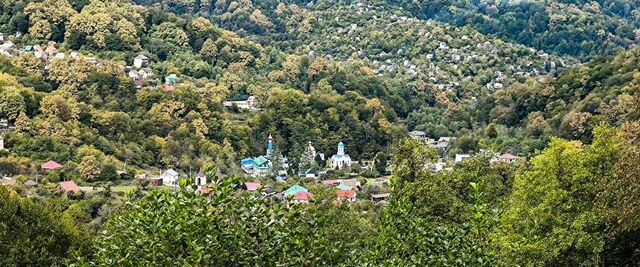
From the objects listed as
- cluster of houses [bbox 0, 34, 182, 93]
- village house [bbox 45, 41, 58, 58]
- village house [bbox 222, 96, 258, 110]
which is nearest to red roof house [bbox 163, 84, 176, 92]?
cluster of houses [bbox 0, 34, 182, 93]

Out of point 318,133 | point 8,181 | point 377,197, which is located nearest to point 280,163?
point 318,133

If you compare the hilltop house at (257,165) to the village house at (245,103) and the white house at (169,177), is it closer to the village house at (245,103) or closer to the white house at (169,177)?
the white house at (169,177)

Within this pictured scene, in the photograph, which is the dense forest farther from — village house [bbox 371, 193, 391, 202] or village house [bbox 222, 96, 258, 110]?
village house [bbox 371, 193, 391, 202]

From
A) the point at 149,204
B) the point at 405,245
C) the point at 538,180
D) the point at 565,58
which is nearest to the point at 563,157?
the point at 538,180

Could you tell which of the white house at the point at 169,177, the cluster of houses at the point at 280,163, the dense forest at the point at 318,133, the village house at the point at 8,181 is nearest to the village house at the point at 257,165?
the cluster of houses at the point at 280,163

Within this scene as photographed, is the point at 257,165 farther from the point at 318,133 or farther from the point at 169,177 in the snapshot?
the point at 169,177

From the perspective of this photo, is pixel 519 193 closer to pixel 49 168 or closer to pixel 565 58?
pixel 49 168
